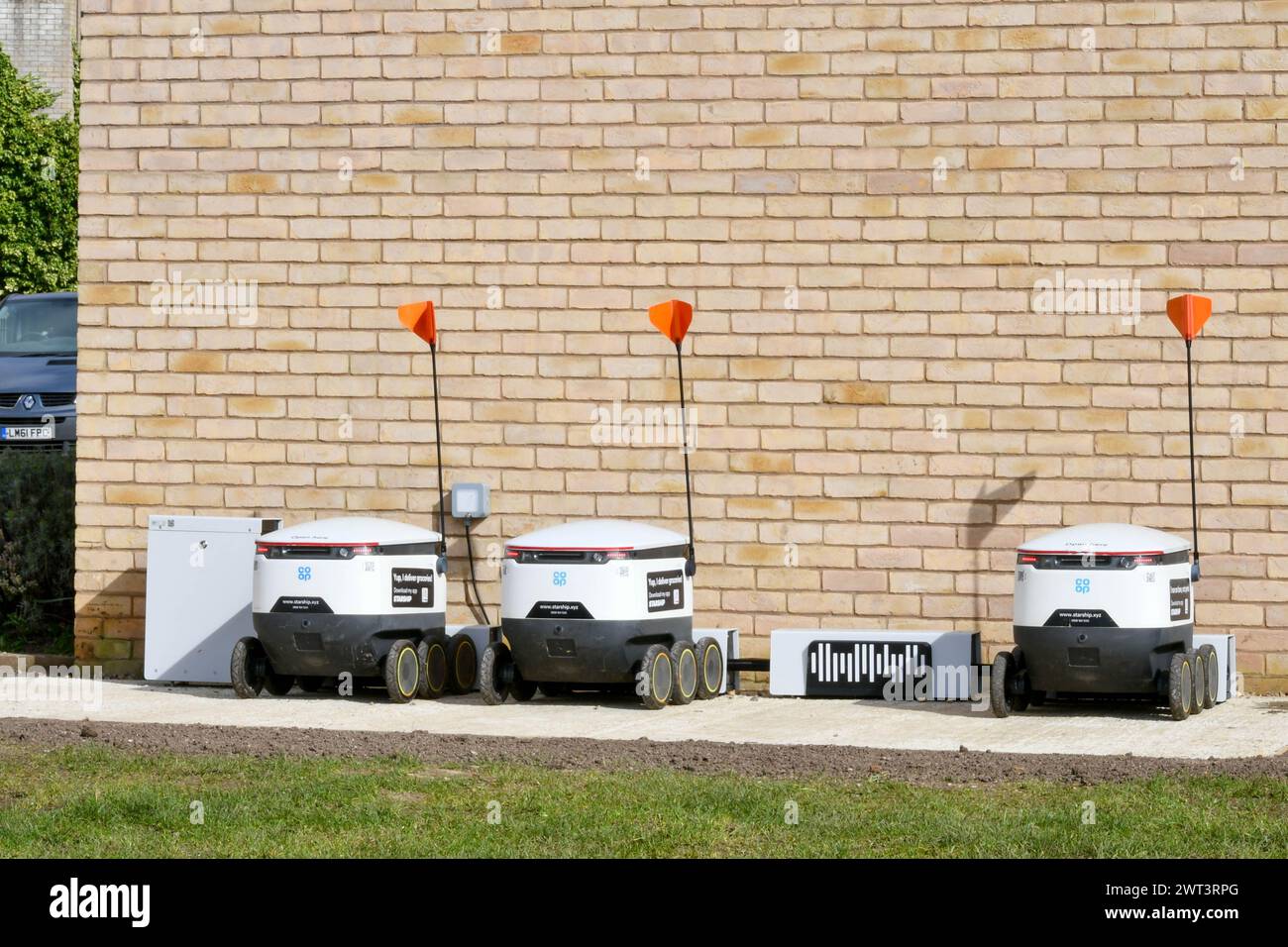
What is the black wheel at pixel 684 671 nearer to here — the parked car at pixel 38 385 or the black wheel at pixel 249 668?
→ the black wheel at pixel 249 668

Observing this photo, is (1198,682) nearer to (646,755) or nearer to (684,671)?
(684,671)

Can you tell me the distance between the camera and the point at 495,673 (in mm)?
12062

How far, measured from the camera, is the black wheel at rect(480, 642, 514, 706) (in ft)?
39.3

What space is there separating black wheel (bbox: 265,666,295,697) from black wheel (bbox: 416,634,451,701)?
91 centimetres

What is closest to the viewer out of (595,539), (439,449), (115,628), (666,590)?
(595,539)

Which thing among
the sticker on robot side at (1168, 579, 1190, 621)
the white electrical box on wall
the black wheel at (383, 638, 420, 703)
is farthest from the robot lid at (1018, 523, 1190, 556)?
the white electrical box on wall

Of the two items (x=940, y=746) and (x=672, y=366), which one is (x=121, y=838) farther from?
(x=672, y=366)

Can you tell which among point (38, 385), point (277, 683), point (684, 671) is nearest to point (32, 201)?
point (38, 385)

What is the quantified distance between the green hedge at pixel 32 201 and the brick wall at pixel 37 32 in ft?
36.3

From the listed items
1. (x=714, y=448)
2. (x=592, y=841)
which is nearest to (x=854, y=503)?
(x=714, y=448)

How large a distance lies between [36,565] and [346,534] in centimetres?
384

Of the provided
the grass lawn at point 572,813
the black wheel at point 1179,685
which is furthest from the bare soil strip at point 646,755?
the black wheel at point 1179,685

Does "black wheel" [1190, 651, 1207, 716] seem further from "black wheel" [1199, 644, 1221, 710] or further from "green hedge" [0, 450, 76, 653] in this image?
"green hedge" [0, 450, 76, 653]
